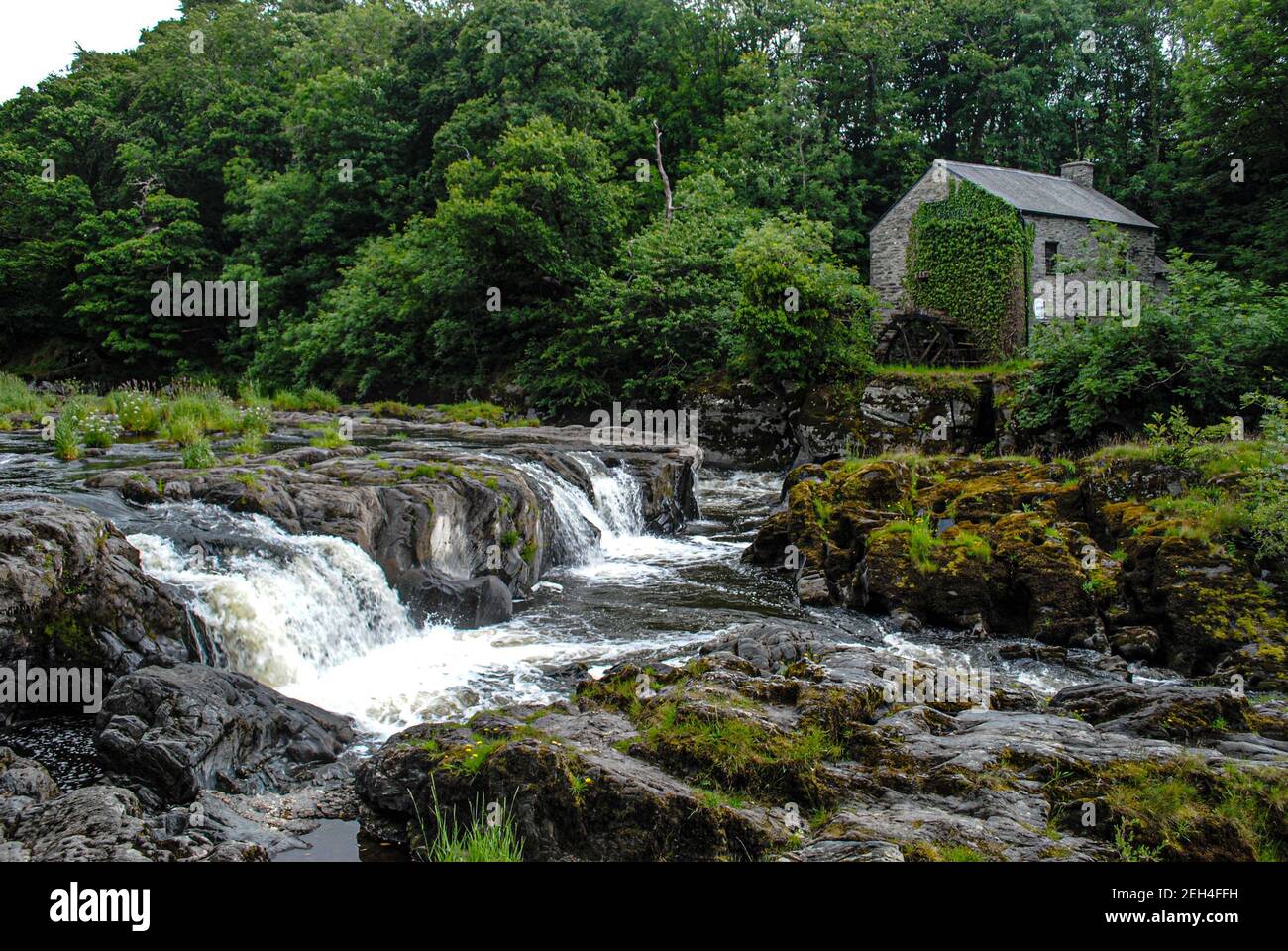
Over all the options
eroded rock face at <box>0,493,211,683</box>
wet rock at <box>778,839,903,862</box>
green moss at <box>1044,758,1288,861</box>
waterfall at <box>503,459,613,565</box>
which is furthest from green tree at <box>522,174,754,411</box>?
wet rock at <box>778,839,903,862</box>

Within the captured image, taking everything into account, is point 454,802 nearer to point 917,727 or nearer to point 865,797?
point 865,797

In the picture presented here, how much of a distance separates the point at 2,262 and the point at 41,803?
4205 centimetres

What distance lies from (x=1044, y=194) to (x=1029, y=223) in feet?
10.5

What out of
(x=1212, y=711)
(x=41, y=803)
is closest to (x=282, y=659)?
(x=41, y=803)

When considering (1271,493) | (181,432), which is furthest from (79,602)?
(1271,493)

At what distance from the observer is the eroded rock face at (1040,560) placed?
1104 cm

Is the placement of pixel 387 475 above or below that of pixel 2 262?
below

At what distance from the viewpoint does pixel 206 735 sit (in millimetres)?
7363

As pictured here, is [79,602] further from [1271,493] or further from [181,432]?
[1271,493]

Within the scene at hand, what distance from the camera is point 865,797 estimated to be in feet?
21.2

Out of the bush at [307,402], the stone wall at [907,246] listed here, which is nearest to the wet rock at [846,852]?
the bush at [307,402]

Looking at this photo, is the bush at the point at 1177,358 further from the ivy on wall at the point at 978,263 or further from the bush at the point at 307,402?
the bush at the point at 307,402

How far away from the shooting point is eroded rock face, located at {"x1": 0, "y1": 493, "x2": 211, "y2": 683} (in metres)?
8.31

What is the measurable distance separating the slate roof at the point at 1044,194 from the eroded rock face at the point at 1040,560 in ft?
56.7
